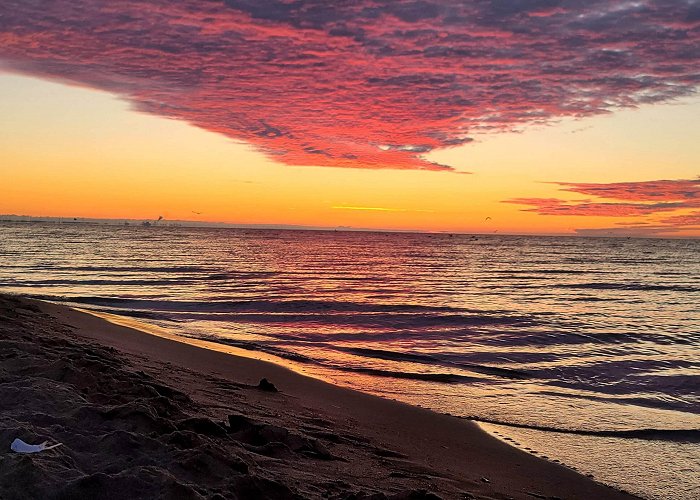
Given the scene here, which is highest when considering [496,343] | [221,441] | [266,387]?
[221,441]

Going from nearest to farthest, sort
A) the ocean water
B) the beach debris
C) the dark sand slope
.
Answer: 1. the dark sand slope
2. the ocean water
3. the beach debris

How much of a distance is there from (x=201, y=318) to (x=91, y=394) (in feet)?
50.4

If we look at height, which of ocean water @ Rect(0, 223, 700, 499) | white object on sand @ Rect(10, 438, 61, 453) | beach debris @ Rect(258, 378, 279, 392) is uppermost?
white object on sand @ Rect(10, 438, 61, 453)

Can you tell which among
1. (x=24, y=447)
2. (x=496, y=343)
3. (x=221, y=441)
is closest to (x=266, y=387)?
(x=221, y=441)

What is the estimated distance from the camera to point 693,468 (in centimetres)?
777

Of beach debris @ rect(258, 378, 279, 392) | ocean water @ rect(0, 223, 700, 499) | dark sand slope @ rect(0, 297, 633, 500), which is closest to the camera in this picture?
dark sand slope @ rect(0, 297, 633, 500)

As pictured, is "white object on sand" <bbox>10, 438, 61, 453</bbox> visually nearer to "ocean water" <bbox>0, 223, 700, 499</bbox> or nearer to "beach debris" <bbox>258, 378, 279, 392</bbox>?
"beach debris" <bbox>258, 378, 279, 392</bbox>

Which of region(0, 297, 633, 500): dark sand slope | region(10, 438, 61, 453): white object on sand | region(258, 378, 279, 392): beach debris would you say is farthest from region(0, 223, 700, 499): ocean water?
region(10, 438, 61, 453): white object on sand

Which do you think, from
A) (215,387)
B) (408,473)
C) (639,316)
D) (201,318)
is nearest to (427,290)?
(639,316)

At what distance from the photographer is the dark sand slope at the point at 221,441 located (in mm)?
4348

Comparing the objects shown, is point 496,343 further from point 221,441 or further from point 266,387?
point 221,441

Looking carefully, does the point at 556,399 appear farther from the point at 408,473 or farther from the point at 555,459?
the point at 408,473

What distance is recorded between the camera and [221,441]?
5555mm

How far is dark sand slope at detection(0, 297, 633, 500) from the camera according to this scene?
171 inches
